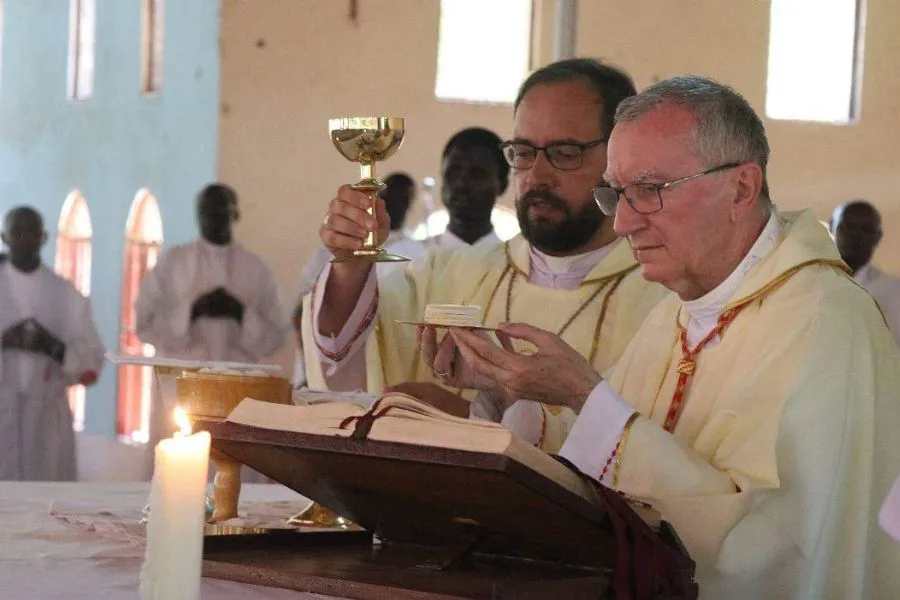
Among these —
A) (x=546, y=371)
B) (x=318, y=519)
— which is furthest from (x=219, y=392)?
(x=546, y=371)

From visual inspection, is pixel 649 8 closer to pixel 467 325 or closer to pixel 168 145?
pixel 168 145

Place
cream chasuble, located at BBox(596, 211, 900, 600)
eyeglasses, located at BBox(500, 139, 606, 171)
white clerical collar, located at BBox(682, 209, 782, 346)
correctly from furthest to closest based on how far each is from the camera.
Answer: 1. eyeglasses, located at BBox(500, 139, 606, 171)
2. white clerical collar, located at BBox(682, 209, 782, 346)
3. cream chasuble, located at BBox(596, 211, 900, 600)

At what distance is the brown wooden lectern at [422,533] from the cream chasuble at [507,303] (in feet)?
4.50

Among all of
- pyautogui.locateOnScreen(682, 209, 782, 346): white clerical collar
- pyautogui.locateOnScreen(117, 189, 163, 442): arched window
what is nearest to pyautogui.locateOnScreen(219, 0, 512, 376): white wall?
pyautogui.locateOnScreen(117, 189, 163, 442): arched window

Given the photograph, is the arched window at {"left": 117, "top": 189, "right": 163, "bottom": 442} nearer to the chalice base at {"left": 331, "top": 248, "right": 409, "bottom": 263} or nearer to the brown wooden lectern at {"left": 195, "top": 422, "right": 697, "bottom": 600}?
the chalice base at {"left": 331, "top": 248, "right": 409, "bottom": 263}

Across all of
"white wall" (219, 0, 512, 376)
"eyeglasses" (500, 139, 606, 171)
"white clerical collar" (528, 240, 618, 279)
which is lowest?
"white clerical collar" (528, 240, 618, 279)

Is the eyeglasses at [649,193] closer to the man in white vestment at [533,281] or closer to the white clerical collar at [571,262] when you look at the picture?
the man in white vestment at [533,281]

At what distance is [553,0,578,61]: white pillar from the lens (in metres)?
7.46

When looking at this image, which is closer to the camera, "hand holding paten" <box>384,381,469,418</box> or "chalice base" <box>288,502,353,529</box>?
"chalice base" <box>288,502,353,529</box>

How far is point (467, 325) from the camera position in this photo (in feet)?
10.0

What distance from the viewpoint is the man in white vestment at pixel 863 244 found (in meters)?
9.09

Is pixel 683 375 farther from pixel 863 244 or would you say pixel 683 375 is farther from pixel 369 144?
pixel 863 244

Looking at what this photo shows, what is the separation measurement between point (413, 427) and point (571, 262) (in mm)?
1948

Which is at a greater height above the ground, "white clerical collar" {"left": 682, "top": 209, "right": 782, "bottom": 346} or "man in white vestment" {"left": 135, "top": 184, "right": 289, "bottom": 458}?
"white clerical collar" {"left": 682, "top": 209, "right": 782, "bottom": 346}
